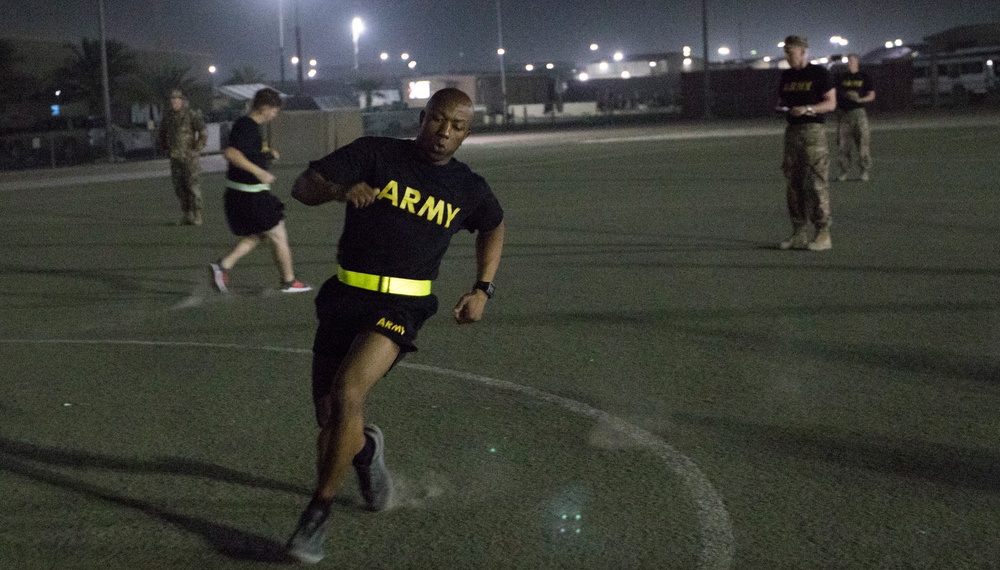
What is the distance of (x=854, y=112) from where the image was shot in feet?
63.3

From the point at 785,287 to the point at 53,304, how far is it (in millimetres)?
6186

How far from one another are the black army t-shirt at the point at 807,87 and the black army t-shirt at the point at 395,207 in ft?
25.3

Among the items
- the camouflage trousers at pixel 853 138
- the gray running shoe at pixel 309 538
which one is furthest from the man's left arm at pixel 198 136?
the gray running shoe at pixel 309 538

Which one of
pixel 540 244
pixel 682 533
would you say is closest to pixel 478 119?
pixel 540 244

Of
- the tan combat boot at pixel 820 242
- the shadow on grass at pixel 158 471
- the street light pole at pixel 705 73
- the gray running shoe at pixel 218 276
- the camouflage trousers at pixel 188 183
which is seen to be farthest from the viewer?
the street light pole at pixel 705 73

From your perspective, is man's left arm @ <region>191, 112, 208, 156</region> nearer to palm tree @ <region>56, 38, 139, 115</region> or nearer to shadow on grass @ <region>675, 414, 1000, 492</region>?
shadow on grass @ <region>675, 414, 1000, 492</region>

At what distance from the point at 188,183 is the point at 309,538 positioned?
13.2 meters

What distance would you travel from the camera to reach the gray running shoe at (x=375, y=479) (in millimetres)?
4844

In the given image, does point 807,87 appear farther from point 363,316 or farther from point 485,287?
point 363,316

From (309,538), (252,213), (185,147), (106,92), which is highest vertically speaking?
(106,92)

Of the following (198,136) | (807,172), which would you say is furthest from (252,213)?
(198,136)

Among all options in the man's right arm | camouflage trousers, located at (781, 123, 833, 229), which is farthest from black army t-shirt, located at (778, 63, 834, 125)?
the man's right arm

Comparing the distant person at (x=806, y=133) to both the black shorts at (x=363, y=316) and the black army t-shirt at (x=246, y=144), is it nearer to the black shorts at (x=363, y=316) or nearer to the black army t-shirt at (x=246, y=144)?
the black army t-shirt at (x=246, y=144)

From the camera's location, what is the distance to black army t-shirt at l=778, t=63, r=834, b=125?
11.7 meters
